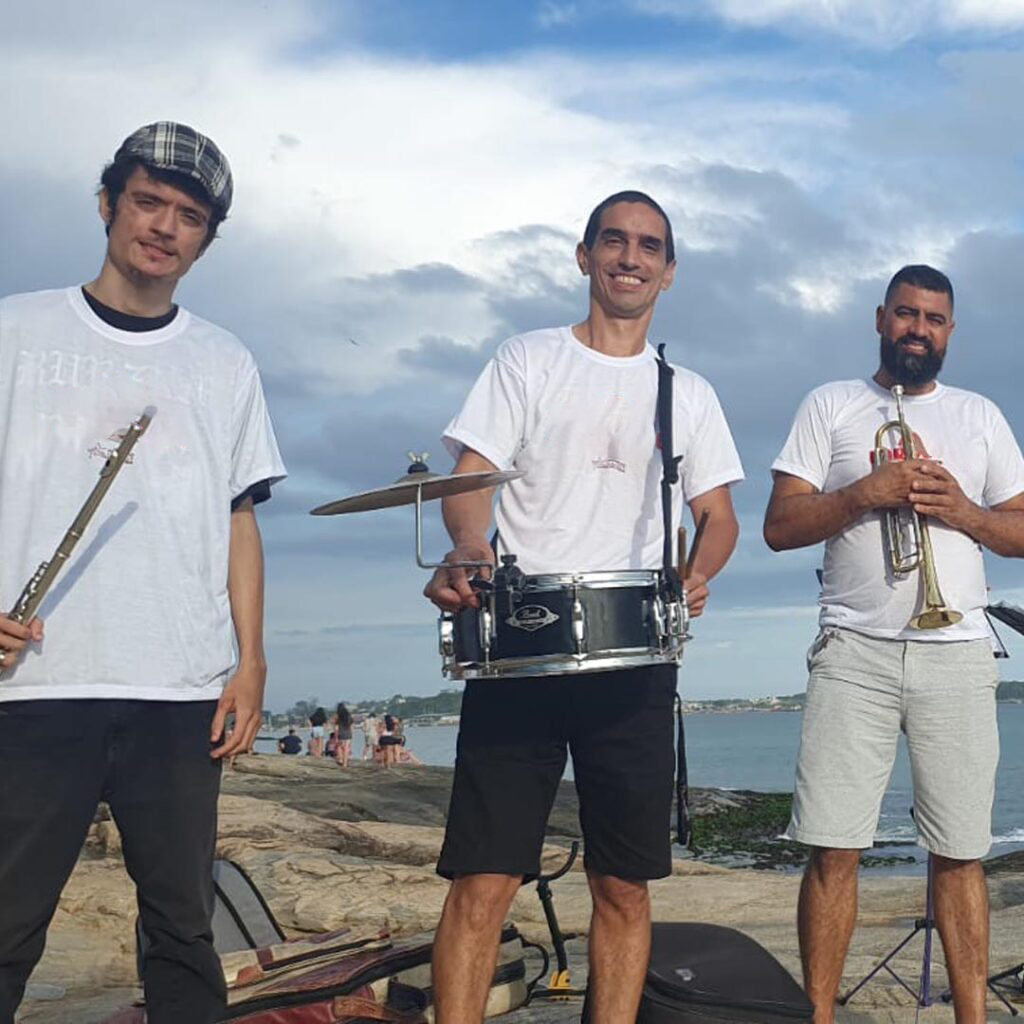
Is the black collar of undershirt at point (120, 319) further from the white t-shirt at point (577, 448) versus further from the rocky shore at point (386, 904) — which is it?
the rocky shore at point (386, 904)

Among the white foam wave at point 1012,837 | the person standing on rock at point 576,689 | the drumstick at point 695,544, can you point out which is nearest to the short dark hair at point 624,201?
the person standing on rock at point 576,689

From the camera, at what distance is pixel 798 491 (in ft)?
18.5

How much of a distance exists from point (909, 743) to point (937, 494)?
99 centimetres

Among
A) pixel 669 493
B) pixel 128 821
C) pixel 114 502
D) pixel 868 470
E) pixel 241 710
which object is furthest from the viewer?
pixel 868 470

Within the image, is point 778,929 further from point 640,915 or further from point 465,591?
point 465,591

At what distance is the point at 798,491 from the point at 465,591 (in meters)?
1.97

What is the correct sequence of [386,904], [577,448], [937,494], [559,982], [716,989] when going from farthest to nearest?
[386,904] → [559,982] → [937,494] → [716,989] → [577,448]

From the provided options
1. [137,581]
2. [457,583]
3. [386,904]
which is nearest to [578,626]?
[457,583]

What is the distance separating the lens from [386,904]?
31.1 feet

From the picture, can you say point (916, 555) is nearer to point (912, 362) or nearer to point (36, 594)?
point (912, 362)

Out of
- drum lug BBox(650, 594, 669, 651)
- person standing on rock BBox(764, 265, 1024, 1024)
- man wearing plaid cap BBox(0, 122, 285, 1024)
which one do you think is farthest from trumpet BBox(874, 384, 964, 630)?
man wearing plaid cap BBox(0, 122, 285, 1024)

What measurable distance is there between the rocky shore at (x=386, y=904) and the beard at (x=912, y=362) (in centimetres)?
276

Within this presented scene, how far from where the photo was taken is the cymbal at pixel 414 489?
3.86 meters

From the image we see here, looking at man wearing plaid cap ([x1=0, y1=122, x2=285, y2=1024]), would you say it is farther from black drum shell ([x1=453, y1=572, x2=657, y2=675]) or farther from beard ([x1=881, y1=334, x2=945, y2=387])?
beard ([x1=881, y1=334, x2=945, y2=387])
